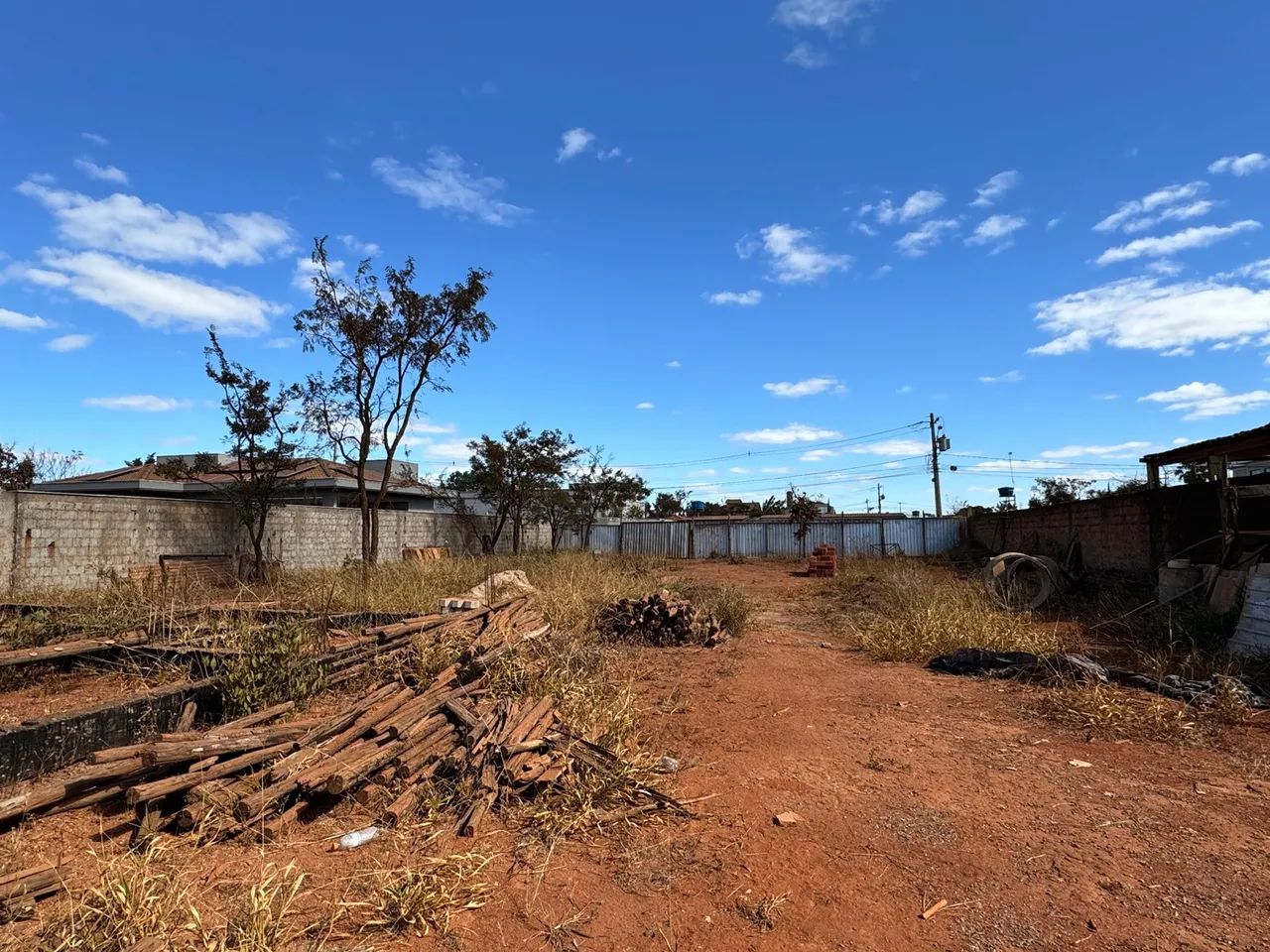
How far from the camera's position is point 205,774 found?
3.62 m

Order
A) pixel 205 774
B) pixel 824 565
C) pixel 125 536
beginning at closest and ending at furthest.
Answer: pixel 205 774, pixel 125 536, pixel 824 565

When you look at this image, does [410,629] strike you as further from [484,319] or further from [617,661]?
[484,319]

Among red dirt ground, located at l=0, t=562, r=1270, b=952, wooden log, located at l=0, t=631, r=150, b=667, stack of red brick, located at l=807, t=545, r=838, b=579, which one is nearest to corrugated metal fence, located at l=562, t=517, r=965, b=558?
stack of red brick, located at l=807, t=545, r=838, b=579

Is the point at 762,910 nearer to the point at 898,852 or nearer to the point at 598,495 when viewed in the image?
the point at 898,852

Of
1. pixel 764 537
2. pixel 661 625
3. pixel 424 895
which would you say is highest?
pixel 764 537

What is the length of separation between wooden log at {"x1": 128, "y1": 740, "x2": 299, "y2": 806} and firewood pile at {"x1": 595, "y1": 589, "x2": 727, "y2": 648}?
561cm

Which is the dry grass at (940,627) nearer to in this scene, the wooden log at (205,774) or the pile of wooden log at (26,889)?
the wooden log at (205,774)

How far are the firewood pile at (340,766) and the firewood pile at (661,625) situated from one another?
14.3 feet

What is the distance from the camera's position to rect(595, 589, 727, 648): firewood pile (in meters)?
9.33

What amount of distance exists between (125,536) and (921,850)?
47.4 ft

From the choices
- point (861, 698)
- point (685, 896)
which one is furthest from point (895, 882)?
point (861, 698)

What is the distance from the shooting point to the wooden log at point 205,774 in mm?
3422

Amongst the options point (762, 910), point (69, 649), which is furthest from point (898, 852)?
point (69, 649)

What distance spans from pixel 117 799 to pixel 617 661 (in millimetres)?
4691
